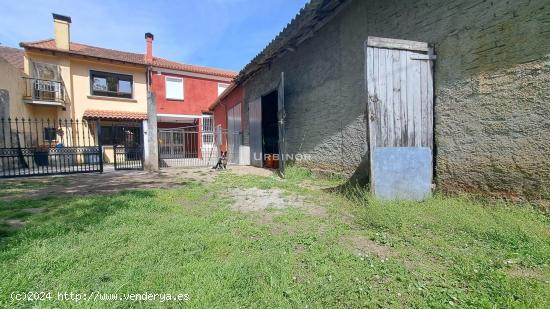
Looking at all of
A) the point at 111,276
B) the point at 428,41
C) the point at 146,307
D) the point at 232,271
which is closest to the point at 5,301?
the point at 111,276

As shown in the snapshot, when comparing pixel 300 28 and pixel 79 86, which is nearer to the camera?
pixel 300 28

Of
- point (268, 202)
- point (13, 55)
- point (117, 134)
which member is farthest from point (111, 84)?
point (268, 202)

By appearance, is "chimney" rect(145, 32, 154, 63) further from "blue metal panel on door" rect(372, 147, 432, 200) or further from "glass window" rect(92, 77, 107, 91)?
"blue metal panel on door" rect(372, 147, 432, 200)

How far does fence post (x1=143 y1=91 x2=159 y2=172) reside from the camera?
8977 millimetres

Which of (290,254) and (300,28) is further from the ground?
(300,28)

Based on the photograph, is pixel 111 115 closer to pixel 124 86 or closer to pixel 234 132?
pixel 124 86

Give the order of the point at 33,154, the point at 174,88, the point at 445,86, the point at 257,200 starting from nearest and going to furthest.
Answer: the point at 445,86 < the point at 257,200 < the point at 33,154 < the point at 174,88

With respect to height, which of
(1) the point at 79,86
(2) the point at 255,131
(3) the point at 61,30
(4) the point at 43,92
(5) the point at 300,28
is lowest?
(2) the point at 255,131

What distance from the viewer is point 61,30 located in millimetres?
14805

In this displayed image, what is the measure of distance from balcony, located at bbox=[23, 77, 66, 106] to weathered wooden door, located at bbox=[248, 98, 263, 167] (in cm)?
1131

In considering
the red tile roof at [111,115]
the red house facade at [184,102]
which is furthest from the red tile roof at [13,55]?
the red house facade at [184,102]

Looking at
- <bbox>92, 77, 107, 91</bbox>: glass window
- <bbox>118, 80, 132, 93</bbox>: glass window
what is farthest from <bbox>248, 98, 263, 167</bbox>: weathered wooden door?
<bbox>92, 77, 107, 91</bbox>: glass window

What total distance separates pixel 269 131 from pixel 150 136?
15.7 feet

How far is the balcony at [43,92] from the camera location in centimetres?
1259
